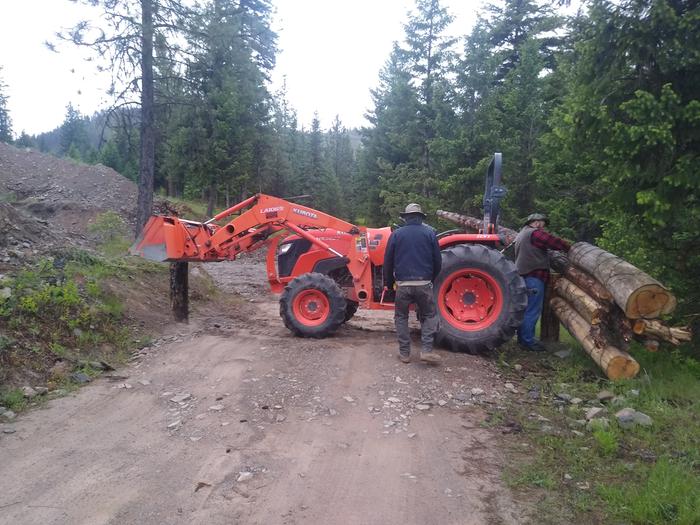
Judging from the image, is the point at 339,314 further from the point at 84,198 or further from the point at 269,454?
the point at 84,198

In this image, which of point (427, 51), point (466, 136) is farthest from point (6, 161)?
point (466, 136)

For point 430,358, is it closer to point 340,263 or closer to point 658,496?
point 340,263

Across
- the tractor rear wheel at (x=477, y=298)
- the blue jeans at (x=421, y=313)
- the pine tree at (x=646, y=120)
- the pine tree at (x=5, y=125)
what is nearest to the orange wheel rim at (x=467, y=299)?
the tractor rear wheel at (x=477, y=298)

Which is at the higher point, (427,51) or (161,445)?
(427,51)

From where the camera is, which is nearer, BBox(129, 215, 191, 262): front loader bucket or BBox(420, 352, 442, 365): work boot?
BBox(420, 352, 442, 365): work boot

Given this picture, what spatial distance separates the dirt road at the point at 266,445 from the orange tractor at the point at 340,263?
669 mm

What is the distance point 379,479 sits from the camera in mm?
3871

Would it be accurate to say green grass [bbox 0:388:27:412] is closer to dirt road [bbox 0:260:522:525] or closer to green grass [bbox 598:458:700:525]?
dirt road [bbox 0:260:522:525]

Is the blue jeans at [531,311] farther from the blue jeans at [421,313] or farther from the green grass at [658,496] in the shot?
the green grass at [658,496]

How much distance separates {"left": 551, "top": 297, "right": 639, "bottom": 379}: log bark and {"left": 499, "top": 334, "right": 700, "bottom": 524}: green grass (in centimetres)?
11

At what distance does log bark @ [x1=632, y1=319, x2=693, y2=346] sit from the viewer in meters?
5.88

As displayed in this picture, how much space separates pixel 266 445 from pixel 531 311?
4952mm

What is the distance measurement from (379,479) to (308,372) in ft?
7.76

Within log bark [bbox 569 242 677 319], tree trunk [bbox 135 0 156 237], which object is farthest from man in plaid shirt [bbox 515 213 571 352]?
tree trunk [bbox 135 0 156 237]
